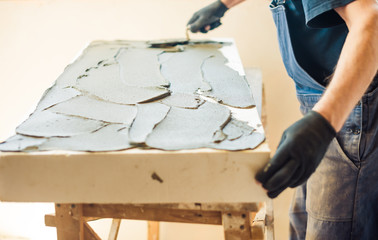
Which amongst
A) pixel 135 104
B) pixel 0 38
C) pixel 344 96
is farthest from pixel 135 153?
pixel 0 38

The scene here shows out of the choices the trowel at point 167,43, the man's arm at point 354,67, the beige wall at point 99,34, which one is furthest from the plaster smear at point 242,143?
the beige wall at point 99,34

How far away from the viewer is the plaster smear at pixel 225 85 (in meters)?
0.92

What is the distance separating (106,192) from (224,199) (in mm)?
224

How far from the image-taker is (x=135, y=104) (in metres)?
0.90

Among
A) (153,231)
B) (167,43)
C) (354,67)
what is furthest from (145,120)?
(153,231)

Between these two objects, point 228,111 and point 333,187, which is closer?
point 228,111

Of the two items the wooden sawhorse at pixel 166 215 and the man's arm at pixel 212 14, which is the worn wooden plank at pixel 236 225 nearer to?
the wooden sawhorse at pixel 166 215

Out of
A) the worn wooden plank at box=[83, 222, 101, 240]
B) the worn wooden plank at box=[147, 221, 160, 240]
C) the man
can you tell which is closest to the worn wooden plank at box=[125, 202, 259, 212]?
the man

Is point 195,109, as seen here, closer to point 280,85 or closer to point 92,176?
point 92,176

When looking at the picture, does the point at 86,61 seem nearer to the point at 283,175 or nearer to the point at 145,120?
the point at 145,120

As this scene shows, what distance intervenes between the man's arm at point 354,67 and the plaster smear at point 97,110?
39cm

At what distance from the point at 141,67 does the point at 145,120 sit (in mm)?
376

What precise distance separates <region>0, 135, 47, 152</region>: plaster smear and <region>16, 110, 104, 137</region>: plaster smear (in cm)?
1

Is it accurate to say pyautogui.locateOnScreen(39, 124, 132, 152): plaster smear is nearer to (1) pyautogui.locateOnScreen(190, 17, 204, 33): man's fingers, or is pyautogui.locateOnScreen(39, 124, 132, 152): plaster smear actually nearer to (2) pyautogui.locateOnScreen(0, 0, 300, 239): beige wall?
(1) pyautogui.locateOnScreen(190, 17, 204, 33): man's fingers
